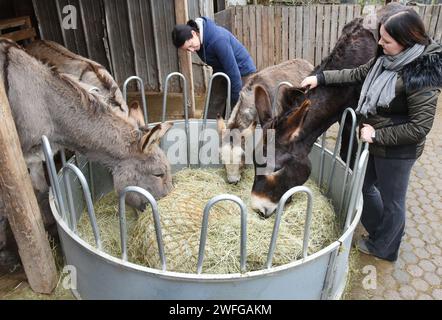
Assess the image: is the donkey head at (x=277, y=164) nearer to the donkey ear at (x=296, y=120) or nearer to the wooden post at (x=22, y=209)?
the donkey ear at (x=296, y=120)

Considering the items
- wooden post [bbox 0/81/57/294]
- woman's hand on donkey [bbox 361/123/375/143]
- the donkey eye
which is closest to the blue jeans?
woman's hand on donkey [bbox 361/123/375/143]

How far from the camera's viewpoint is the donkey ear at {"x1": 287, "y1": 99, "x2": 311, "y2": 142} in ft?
10.7

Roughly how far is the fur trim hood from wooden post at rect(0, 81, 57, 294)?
2941 millimetres

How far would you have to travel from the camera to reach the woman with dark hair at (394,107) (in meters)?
2.78

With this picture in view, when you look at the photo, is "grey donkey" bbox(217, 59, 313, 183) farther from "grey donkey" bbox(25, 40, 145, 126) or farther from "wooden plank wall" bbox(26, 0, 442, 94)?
"wooden plank wall" bbox(26, 0, 442, 94)

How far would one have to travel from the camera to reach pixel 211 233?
124 inches

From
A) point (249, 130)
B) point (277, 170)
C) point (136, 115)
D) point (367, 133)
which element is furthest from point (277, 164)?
point (136, 115)

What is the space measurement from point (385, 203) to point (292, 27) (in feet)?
19.9

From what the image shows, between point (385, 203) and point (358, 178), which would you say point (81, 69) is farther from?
point (385, 203)

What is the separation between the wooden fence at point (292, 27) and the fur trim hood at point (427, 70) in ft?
19.5

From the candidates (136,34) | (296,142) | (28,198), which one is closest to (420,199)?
(296,142)

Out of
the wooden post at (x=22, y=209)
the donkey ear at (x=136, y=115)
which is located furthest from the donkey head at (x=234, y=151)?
the wooden post at (x=22, y=209)
